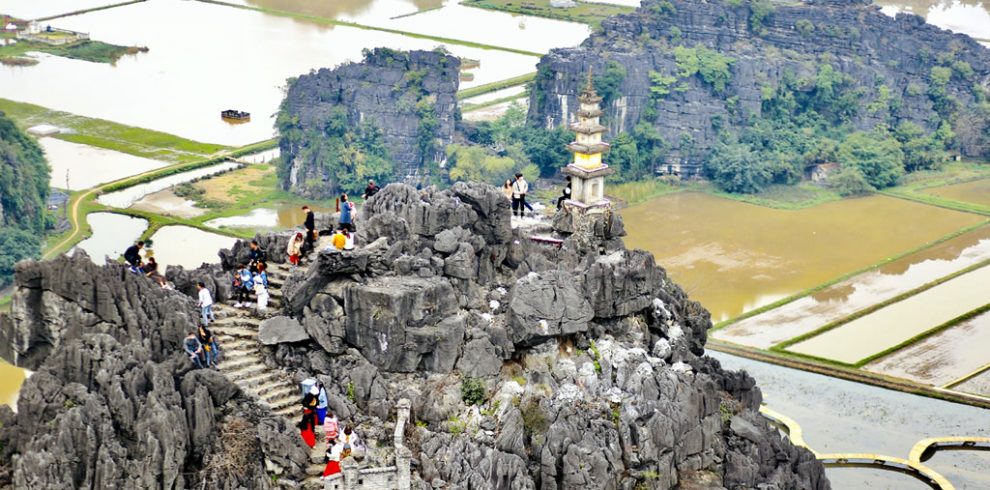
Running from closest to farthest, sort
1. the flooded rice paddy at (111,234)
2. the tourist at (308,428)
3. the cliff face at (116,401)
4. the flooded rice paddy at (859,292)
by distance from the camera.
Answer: the cliff face at (116,401)
the tourist at (308,428)
the flooded rice paddy at (859,292)
the flooded rice paddy at (111,234)

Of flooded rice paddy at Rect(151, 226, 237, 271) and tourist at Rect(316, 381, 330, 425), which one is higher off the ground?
tourist at Rect(316, 381, 330, 425)

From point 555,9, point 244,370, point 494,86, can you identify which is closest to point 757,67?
point 494,86

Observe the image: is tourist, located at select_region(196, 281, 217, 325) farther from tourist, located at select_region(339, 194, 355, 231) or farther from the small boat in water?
the small boat in water

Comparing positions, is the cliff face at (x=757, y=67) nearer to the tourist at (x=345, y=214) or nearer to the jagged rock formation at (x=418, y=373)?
the jagged rock formation at (x=418, y=373)

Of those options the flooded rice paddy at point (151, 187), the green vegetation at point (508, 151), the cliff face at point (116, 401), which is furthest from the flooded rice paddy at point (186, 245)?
the cliff face at point (116, 401)

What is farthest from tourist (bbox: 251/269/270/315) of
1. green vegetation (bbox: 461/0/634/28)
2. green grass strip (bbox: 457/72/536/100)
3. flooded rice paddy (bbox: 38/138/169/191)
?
green vegetation (bbox: 461/0/634/28)

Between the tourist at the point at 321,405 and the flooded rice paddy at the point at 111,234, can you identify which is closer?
the tourist at the point at 321,405
